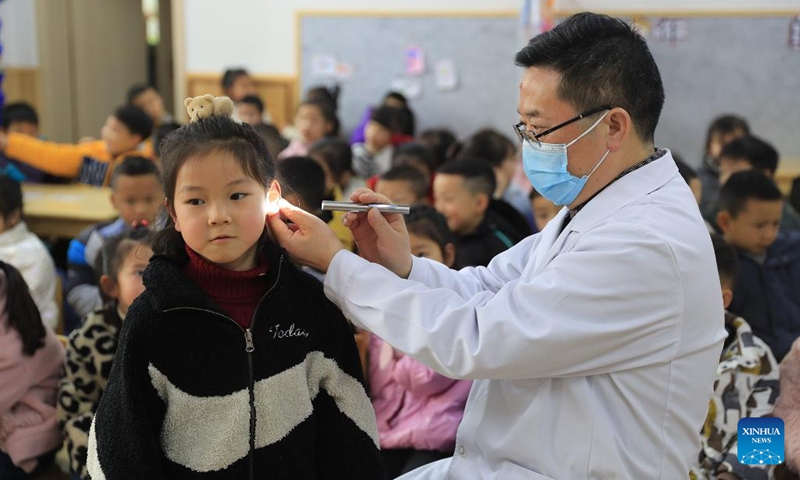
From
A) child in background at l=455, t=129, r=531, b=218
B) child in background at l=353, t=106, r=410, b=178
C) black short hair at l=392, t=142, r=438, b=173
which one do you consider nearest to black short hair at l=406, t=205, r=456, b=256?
child in background at l=455, t=129, r=531, b=218

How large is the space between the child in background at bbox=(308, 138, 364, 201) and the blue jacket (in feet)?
6.89

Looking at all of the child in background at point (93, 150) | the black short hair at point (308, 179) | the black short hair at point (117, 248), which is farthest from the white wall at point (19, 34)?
the black short hair at point (117, 248)

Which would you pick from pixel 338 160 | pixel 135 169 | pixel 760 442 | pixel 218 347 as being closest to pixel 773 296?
pixel 760 442

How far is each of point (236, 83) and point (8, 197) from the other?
4279 mm

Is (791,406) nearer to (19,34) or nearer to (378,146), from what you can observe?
(378,146)

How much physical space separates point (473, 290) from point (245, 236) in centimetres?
56

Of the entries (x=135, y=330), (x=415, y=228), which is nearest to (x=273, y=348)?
(x=135, y=330)

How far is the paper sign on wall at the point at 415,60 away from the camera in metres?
7.44

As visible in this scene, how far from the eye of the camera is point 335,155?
14.9 ft

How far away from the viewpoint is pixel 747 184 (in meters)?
3.22

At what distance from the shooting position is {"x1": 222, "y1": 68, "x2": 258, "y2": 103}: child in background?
24.1ft

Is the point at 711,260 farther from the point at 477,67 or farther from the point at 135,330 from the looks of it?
the point at 477,67

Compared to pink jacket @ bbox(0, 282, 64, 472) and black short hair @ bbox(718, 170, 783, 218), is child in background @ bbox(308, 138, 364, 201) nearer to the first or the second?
black short hair @ bbox(718, 170, 783, 218)

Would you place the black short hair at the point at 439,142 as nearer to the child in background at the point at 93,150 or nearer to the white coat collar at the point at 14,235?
the child in background at the point at 93,150
